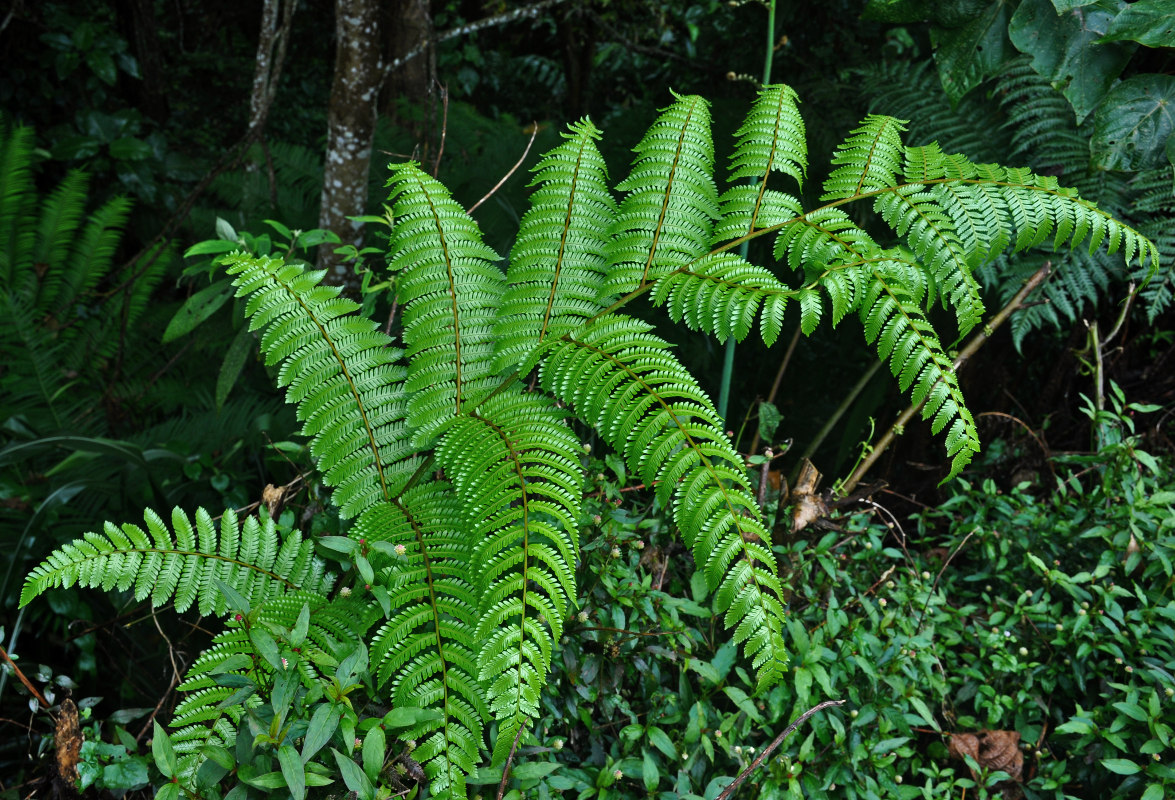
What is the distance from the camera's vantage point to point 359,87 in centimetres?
227

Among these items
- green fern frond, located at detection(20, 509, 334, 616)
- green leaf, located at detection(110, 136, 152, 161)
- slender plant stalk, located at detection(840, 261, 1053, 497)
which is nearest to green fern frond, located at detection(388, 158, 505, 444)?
green fern frond, located at detection(20, 509, 334, 616)

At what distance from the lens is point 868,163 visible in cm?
139

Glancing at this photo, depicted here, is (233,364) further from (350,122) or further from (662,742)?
→ (662,742)

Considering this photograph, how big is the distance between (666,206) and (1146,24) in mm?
1163

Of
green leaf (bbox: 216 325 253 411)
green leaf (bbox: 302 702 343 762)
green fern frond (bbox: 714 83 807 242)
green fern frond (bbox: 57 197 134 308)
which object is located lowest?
green fern frond (bbox: 57 197 134 308)

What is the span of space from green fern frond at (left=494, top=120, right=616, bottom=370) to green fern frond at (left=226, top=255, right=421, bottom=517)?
0.22 meters

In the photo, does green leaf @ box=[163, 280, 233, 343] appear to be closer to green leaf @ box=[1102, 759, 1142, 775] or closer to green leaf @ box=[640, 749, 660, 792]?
green leaf @ box=[640, 749, 660, 792]

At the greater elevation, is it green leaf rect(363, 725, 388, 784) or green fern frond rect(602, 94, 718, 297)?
green fern frond rect(602, 94, 718, 297)

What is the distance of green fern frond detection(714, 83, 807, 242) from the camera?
1.37 m

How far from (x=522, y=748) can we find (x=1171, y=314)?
229 centimetres

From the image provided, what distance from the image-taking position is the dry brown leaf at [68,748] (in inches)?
41.3

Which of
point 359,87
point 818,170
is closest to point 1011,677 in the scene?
point 818,170

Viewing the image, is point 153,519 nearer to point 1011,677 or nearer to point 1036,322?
point 1011,677

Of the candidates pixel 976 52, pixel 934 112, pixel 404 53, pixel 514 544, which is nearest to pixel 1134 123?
pixel 976 52
